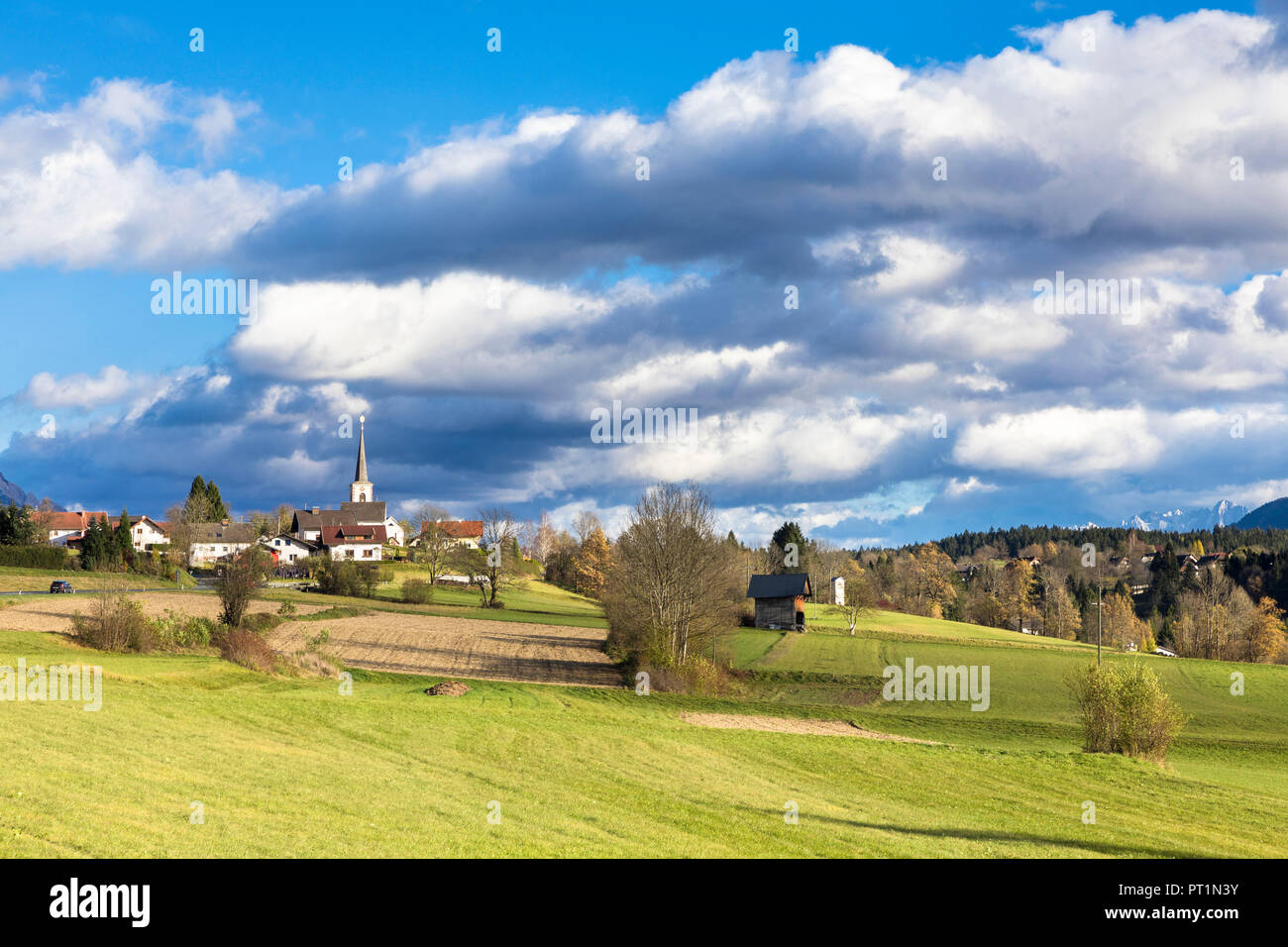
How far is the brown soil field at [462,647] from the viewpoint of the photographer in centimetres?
6300

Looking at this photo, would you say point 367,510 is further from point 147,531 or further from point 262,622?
point 262,622

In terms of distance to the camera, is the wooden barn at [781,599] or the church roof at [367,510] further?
the church roof at [367,510]

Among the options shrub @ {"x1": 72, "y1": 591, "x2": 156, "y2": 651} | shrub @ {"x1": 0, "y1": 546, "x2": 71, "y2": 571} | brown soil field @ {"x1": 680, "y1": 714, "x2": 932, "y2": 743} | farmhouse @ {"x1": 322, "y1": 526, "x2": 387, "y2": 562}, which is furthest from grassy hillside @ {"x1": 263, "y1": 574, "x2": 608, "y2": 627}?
brown soil field @ {"x1": 680, "y1": 714, "x2": 932, "y2": 743}

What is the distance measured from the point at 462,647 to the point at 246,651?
28.5 m

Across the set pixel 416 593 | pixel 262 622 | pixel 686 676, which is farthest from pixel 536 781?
pixel 416 593

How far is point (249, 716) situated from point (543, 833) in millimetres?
16466

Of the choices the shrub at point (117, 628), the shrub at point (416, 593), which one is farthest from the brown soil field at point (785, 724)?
the shrub at point (416, 593)

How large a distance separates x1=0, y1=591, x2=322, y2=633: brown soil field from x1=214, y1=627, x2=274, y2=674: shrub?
7574mm

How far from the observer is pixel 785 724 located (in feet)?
154

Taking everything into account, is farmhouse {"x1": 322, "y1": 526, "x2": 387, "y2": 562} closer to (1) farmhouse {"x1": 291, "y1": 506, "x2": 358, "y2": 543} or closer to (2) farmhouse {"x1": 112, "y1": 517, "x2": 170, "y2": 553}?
(1) farmhouse {"x1": 291, "y1": 506, "x2": 358, "y2": 543}

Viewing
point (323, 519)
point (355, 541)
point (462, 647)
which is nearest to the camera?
point (462, 647)

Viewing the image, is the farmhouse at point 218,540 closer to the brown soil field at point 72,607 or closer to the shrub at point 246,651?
the brown soil field at point 72,607

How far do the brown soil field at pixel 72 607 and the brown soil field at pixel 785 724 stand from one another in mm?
31669
